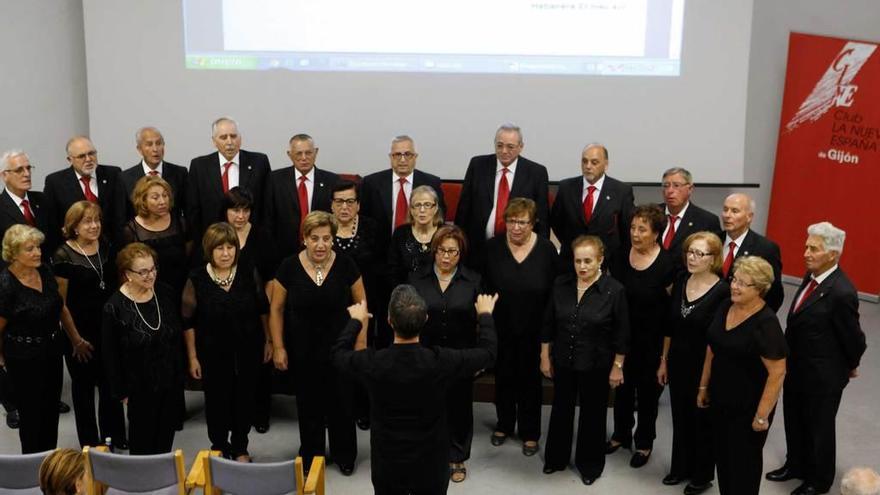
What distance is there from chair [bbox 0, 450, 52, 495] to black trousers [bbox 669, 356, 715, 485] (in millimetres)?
3101

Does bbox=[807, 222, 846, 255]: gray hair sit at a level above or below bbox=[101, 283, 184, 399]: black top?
above

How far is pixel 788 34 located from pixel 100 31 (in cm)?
640

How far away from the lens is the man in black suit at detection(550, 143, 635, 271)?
5.59 meters

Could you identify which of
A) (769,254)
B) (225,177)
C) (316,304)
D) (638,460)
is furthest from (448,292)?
(225,177)

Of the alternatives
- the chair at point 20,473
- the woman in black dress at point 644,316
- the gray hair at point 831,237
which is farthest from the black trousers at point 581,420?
the chair at point 20,473

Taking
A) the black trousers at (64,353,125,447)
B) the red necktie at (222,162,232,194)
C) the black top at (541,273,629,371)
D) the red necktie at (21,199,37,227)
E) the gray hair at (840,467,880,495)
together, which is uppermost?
the red necktie at (222,162,232,194)

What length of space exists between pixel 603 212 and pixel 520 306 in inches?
42.6

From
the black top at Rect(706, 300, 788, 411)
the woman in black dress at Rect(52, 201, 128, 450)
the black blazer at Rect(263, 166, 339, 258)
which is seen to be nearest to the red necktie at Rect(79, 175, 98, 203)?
the woman in black dress at Rect(52, 201, 128, 450)

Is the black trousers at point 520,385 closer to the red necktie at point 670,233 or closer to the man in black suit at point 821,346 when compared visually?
the red necktie at point 670,233

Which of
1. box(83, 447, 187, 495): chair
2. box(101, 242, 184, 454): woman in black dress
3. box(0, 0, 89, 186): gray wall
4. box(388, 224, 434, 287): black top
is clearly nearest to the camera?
box(83, 447, 187, 495): chair

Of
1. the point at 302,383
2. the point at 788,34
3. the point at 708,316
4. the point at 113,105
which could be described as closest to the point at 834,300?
the point at 708,316

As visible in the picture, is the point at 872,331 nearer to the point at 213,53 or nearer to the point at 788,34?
the point at 788,34

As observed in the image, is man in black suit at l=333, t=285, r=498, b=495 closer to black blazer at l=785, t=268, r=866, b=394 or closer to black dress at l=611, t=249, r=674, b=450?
black dress at l=611, t=249, r=674, b=450

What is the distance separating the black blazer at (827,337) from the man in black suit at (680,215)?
85 cm
